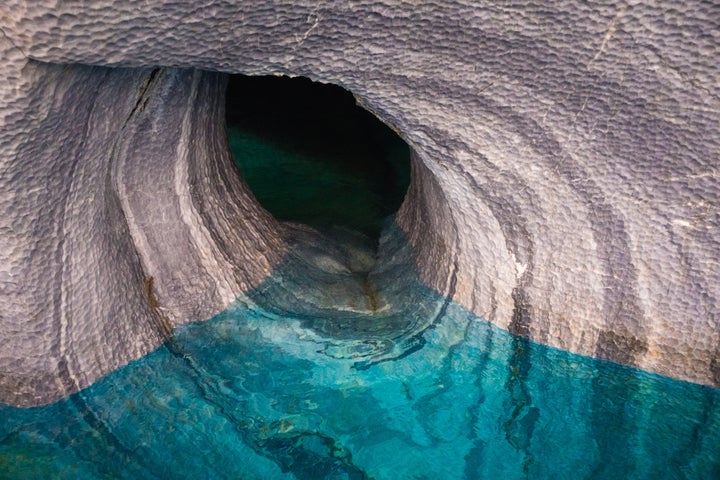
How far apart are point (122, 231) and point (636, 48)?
145 centimetres

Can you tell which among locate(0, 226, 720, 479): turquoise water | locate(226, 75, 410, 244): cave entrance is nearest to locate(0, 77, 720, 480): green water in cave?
locate(0, 226, 720, 479): turquoise water

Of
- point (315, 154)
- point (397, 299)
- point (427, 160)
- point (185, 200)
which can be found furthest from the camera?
point (315, 154)

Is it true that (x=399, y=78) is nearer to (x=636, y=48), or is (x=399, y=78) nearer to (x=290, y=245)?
(x=636, y=48)

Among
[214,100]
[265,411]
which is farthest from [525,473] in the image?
[214,100]

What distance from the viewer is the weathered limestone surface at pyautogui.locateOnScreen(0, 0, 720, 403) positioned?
4.42 feet

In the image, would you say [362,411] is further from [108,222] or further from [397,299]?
[108,222]

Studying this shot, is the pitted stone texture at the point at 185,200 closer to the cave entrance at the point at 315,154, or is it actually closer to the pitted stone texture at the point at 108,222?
the pitted stone texture at the point at 108,222

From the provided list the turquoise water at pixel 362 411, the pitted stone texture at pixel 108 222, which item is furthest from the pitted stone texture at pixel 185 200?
the turquoise water at pixel 362 411

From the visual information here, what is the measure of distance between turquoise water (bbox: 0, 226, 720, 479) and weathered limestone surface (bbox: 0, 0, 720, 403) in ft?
0.29

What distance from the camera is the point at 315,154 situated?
4.01 metres

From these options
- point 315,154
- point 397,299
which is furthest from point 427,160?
point 315,154

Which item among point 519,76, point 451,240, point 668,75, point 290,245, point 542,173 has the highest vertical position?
point 668,75

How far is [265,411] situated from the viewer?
178 cm

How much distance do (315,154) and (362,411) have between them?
243cm
